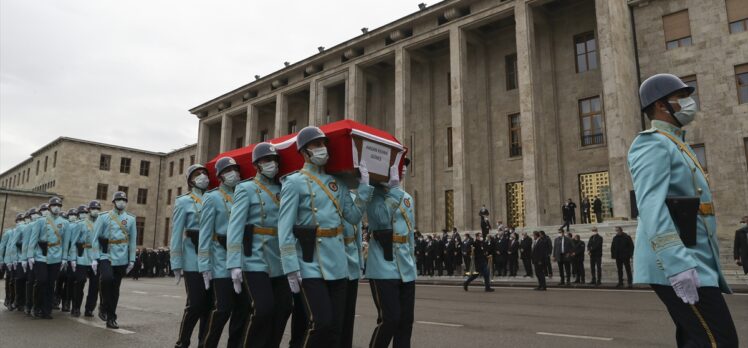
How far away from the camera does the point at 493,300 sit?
42.5 ft

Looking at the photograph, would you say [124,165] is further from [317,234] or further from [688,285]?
[688,285]

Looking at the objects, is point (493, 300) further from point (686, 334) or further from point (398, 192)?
point (686, 334)

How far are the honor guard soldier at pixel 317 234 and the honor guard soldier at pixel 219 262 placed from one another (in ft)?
4.74

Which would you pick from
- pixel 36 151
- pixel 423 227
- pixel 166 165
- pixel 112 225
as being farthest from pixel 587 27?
pixel 36 151

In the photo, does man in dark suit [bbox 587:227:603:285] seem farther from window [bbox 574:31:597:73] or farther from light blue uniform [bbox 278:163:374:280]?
window [bbox 574:31:597:73]

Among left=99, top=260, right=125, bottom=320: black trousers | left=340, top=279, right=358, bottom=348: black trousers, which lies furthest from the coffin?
left=99, top=260, right=125, bottom=320: black trousers

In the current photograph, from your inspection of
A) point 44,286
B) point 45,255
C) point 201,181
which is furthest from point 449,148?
point 201,181

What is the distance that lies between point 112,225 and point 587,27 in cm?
2826

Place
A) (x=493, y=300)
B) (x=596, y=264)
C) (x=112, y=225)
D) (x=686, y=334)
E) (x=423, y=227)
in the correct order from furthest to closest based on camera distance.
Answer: (x=423, y=227)
(x=596, y=264)
(x=493, y=300)
(x=112, y=225)
(x=686, y=334)

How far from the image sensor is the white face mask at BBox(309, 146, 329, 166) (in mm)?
4887

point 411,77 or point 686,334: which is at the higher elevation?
point 411,77

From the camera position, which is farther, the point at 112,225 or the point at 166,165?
the point at 166,165

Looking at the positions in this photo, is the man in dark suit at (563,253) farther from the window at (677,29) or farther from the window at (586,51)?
the window at (586,51)

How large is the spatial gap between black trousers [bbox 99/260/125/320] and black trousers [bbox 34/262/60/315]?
1995 mm
